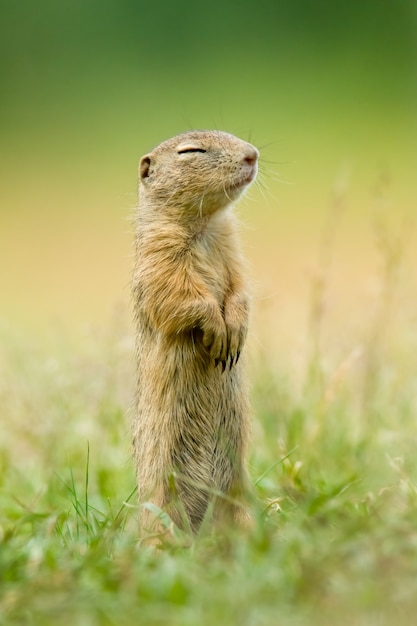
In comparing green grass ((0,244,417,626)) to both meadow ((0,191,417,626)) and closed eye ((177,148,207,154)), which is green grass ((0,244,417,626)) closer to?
meadow ((0,191,417,626))

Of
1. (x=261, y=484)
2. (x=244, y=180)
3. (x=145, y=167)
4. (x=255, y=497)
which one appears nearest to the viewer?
(x=255, y=497)

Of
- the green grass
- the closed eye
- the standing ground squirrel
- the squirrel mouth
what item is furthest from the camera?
the closed eye

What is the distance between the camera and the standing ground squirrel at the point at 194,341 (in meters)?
4.30

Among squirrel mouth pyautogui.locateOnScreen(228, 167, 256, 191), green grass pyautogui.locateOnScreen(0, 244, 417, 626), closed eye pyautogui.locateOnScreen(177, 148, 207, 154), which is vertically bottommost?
green grass pyautogui.locateOnScreen(0, 244, 417, 626)

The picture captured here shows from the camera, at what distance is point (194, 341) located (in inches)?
173

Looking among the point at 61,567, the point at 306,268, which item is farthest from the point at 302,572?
the point at 306,268

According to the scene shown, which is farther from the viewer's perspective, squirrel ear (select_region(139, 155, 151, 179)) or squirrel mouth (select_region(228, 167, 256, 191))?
squirrel ear (select_region(139, 155, 151, 179))

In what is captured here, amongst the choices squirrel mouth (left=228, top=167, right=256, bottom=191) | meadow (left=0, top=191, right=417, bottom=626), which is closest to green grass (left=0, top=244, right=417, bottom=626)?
meadow (left=0, top=191, right=417, bottom=626)

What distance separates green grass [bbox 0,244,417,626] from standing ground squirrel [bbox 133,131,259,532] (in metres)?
0.22

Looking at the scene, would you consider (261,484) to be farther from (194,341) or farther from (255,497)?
(194,341)

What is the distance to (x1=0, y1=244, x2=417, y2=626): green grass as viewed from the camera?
2811 millimetres

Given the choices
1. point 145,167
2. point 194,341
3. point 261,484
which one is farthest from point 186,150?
point 261,484

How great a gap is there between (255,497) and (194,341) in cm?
69

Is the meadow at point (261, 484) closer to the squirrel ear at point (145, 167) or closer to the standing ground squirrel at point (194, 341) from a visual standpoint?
the standing ground squirrel at point (194, 341)
